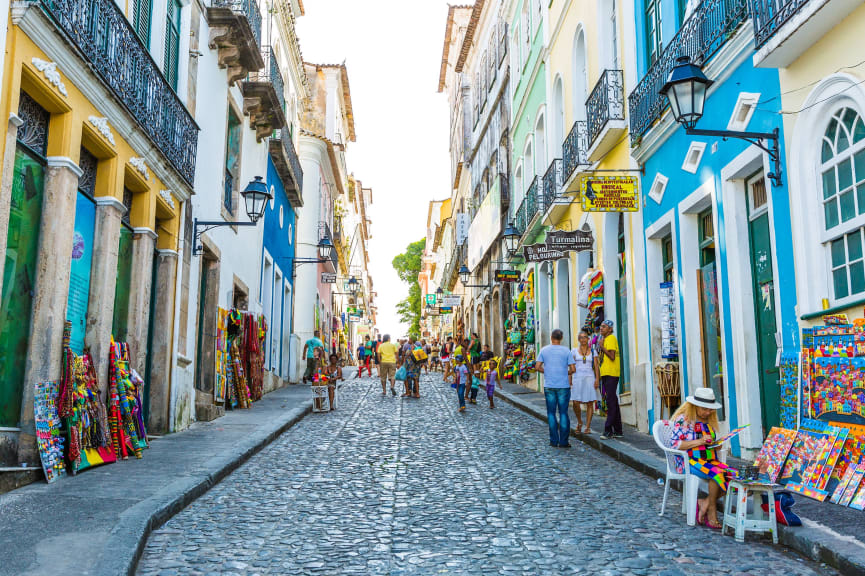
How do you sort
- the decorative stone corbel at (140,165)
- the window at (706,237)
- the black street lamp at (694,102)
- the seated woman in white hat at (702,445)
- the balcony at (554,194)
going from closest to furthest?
the seated woman in white hat at (702,445) → the black street lamp at (694,102) → the decorative stone corbel at (140,165) → the window at (706,237) → the balcony at (554,194)

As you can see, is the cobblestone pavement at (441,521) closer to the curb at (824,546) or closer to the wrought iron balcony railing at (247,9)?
the curb at (824,546)

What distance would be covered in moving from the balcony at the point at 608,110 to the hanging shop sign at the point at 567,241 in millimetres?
1695

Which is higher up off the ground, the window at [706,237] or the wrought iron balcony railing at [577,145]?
the wrought iron balcony railing at [577,145]

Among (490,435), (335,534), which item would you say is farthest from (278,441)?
(335,534)

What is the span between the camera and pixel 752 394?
8422 mm

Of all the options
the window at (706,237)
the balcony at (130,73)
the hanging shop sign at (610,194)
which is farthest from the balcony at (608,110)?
Answer: the balcony at (130,73)

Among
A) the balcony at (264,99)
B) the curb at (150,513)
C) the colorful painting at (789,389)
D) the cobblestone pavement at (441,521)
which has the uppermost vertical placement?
the balcony at (264,99)

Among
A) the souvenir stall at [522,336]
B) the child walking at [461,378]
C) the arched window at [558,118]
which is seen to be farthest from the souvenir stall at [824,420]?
the souvenir stall at [522,336]

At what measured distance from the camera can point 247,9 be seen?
14.1m

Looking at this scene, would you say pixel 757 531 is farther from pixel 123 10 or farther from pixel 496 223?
pixel 496 223

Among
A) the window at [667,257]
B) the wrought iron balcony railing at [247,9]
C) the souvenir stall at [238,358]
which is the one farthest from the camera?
the souvenir stall at [238,358]

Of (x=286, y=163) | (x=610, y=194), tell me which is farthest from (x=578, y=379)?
(x=286, y=163)

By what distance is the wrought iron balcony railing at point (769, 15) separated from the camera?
6758mm

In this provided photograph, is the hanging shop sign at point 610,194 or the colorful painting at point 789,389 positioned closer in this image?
the colorful painting at point 789,389
